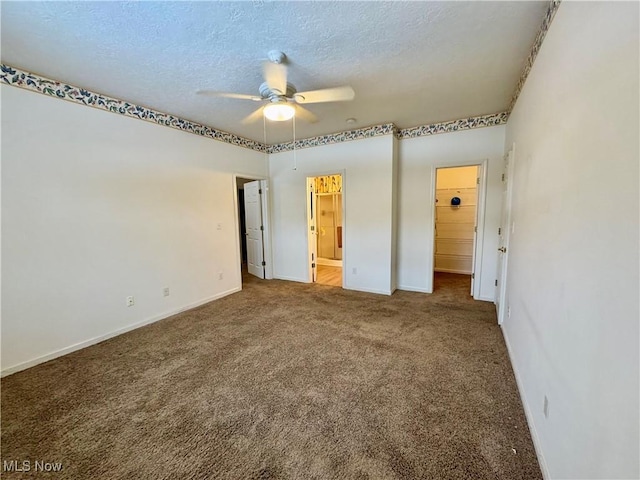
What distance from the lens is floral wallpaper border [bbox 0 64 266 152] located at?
7.28ft

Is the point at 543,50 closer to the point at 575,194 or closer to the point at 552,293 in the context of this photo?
the point at 575,194

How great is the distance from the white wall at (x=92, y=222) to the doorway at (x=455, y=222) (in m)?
4.44

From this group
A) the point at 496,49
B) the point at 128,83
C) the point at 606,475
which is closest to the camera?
the point at 606,475

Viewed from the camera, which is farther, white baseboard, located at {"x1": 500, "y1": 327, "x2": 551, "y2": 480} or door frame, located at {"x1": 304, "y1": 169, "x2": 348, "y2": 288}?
door frame, located at {"x1": 304, "y1": 169, "x2": 348, "y2": 288}

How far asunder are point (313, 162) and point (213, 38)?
270 cm

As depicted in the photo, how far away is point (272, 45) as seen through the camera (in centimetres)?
199

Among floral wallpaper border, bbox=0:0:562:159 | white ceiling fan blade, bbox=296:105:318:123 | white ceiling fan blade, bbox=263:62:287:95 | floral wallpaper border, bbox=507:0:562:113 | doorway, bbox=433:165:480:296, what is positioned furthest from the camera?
doorway, bbox=433:165:480:296

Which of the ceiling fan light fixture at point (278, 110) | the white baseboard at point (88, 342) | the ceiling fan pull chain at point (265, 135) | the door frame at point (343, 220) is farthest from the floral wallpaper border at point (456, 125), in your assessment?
the white baseboard at point (88, 342)

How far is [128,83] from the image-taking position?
8.32 ft

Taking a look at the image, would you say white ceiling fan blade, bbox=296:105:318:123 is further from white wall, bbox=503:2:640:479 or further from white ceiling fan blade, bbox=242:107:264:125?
white wall, bbox=503:2:640:479

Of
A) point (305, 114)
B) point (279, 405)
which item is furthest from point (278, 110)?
point (279, 405)

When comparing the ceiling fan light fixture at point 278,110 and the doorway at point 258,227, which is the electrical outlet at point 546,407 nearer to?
the ceiling fan light fixture at point 278,110

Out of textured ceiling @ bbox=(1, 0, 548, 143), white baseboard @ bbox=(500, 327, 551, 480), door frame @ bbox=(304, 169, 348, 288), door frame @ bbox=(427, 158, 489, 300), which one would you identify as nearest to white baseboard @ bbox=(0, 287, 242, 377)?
door frame @ bbox=(304, 169, 348, 288)

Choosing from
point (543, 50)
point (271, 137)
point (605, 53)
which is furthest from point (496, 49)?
point (271, 137)
